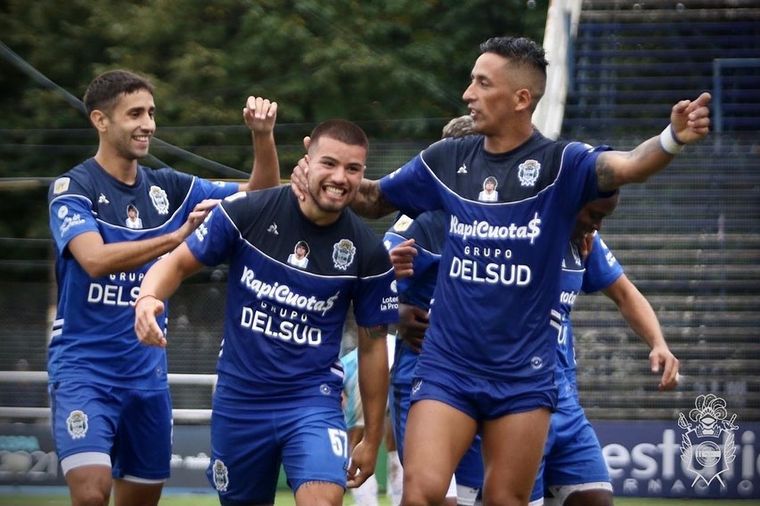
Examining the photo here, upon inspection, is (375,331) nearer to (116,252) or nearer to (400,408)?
(400,408)

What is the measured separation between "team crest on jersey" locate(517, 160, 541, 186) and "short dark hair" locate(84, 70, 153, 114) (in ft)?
7.08

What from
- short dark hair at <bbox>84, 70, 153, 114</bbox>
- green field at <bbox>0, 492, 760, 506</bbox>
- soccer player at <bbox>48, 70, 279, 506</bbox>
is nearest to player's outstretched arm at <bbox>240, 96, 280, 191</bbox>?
soccer player at <bbox>48, 70, 279, 506</bbox>

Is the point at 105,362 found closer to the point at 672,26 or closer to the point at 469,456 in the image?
the point at 469,456

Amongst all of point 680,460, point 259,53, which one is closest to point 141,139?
point 680,460

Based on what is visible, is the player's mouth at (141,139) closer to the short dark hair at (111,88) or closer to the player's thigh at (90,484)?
the short dark hair at (111,88)

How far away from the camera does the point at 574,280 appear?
707 cm

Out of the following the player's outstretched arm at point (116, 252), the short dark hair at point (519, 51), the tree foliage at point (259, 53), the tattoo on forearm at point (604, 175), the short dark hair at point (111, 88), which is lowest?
the player's outstretched arm at point (116, 252)

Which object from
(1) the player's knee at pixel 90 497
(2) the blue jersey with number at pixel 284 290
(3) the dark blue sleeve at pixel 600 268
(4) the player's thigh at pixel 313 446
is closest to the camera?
(4) the player's thigh at pixel 313 446

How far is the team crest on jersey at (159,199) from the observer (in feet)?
23.8

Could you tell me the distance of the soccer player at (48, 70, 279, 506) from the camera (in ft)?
22.2

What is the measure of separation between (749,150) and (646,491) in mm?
3391

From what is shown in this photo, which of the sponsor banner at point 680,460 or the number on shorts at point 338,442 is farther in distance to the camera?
the sponsor banner at point 680,460
